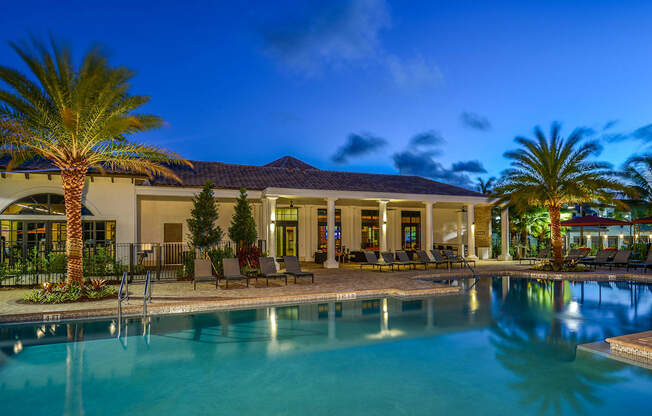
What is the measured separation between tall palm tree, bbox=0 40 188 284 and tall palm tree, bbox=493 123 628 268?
51.9ft

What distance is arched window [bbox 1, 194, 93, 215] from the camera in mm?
14922

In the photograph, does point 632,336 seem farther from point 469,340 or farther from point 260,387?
point 260,387

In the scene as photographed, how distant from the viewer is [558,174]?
17.3 metres

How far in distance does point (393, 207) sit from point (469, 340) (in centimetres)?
1775

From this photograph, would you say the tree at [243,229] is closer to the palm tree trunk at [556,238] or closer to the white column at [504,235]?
the palm tree trunk at [556,238]

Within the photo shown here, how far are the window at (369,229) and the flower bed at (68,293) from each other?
16046mm

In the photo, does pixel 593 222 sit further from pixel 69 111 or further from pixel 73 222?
pixel 69 111

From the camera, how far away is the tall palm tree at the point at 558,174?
16766mm

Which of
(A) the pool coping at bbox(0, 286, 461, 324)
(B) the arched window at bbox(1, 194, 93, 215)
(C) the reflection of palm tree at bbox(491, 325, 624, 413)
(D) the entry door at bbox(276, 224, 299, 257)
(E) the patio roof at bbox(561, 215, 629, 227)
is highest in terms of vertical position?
(B) the arched window at bbox(1, 194, 93, 215)

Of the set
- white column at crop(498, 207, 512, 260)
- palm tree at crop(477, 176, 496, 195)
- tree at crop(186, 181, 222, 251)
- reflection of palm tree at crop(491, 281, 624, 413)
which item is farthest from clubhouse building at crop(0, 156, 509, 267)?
palm tree at crop(477, 176, 496, 195)

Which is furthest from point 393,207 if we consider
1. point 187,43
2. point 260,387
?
point 260,387

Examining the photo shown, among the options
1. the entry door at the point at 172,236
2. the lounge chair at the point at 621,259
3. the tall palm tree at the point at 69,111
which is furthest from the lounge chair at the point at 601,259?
the entry door at the point at 172,236

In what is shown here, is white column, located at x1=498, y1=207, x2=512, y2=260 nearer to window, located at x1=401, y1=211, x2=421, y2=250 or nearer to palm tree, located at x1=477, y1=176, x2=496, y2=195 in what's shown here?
window, located at x1=401, y1=211, x2=421, y2=250

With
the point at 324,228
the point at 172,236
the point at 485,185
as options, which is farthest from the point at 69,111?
the point at 485,185
